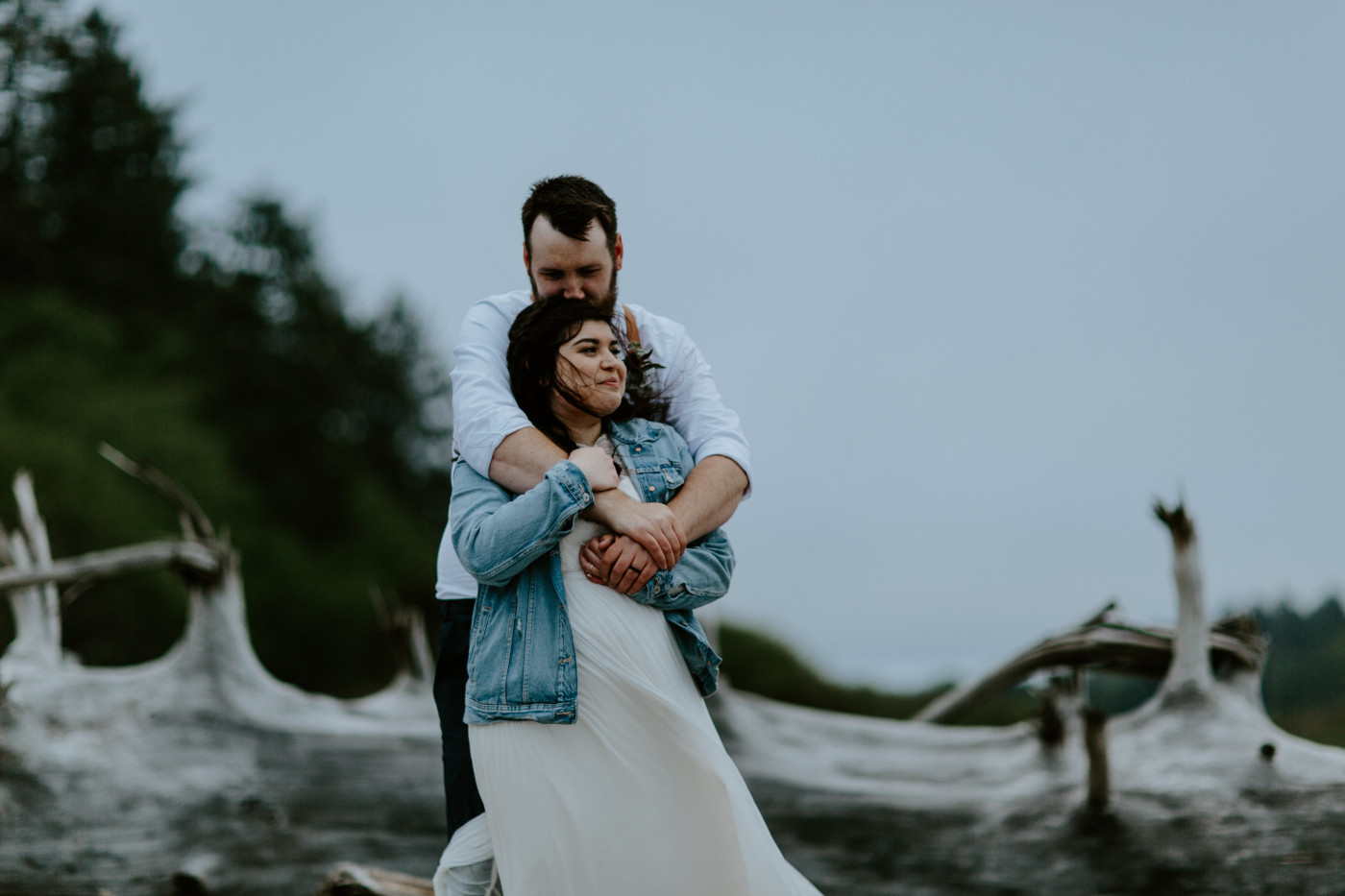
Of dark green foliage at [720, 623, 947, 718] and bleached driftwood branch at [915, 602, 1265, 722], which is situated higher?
bleached driftwood branch at [915, 602, 1265, 722]

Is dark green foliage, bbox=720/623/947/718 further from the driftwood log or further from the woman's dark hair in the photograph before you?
the woman's dark hair

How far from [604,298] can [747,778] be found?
362cm

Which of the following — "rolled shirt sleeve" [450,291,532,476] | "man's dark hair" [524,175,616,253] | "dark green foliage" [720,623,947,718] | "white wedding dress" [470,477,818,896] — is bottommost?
"dark green foliage" [720,623,947,718]

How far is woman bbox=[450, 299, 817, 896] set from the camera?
2424 millimetres

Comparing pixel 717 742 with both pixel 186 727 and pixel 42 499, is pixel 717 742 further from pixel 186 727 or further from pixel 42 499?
pixel 42 499

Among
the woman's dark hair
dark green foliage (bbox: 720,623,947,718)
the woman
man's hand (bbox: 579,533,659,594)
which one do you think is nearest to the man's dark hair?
the woman's dark hair

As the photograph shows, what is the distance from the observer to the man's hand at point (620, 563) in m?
2.45

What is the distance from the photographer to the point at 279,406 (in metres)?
22.8

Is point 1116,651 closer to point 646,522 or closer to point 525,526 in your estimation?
point 646,522

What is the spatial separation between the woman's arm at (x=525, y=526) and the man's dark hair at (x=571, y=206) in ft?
2.15

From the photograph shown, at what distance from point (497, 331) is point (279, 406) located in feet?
70.0

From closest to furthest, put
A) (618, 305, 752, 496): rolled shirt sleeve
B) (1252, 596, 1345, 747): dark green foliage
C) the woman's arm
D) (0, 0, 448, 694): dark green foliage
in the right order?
the woman's arm
(618, 305, 752, 496): rolled shirt sleeve
(1252, 596, 1345, 747): dark green foliage
(0, 0, 448, 694): dark green foliage

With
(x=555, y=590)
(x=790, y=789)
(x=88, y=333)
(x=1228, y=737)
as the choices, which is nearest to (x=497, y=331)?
(x=555, y=590)

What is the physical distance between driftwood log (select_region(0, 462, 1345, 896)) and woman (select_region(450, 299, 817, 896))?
1.89 meters
